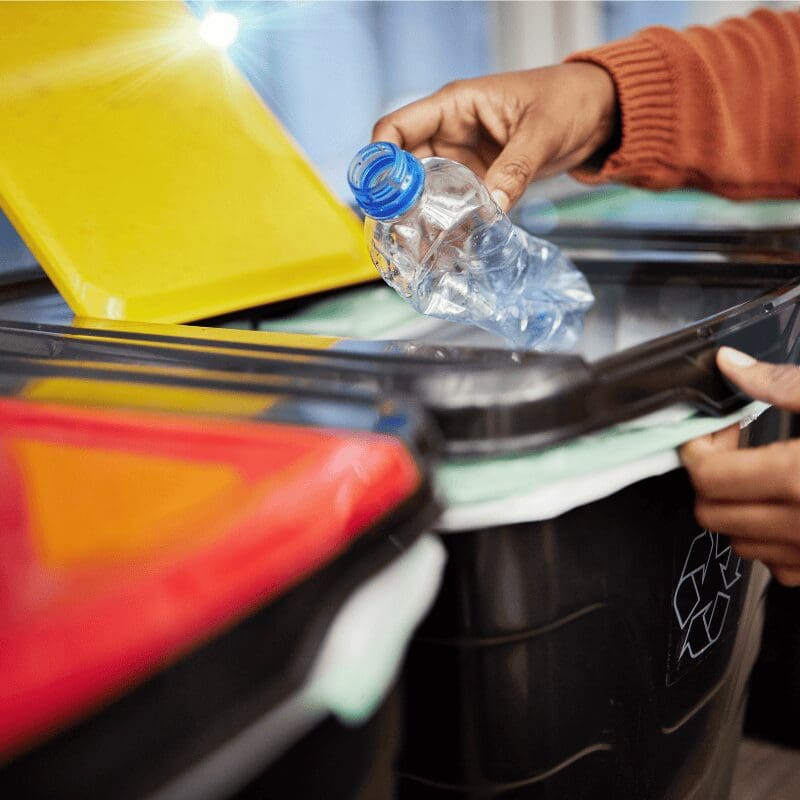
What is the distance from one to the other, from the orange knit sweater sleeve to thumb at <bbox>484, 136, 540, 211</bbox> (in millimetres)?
222

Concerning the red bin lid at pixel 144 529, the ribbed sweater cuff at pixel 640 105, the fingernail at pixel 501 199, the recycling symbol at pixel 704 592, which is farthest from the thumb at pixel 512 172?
the red bin lid at pixel 144 529

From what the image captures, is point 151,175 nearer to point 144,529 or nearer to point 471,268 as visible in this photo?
point 471,268

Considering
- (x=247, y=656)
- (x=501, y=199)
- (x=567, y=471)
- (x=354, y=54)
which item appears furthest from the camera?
(x=354, y=54)

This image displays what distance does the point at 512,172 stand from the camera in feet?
3.48

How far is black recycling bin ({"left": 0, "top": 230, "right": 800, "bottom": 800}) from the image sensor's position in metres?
0.60

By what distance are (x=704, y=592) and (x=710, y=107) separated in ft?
2.58

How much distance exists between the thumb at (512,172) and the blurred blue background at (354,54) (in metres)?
0.53

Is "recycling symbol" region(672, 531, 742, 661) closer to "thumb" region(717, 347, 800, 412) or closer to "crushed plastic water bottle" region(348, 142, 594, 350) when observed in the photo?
"thumb" region(717, 347, 800, 412)

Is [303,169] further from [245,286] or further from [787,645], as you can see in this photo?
[787,645]

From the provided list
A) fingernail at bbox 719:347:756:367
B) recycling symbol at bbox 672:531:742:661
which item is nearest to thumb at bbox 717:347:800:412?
fingernail at bbox 719:347:756:367

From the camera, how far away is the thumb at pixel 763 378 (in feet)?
2.37

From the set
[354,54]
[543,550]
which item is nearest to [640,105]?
[354,54]

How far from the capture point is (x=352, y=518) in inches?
18.2

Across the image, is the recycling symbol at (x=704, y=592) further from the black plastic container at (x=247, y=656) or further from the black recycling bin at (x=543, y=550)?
the black plastic container at (x=247, y=656)
